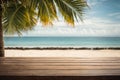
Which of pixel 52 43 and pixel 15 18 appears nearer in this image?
pixel 15 18

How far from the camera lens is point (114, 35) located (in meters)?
54.8

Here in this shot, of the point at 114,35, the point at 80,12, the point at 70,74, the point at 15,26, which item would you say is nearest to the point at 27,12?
the point at 15,26

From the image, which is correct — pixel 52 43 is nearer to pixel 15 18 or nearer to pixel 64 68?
pixel 15 18

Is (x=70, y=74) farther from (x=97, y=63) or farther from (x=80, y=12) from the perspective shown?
(x=80, y=12)

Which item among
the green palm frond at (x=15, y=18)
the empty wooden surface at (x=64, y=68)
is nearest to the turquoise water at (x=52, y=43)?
the green palm frond at (x=15, y=18)

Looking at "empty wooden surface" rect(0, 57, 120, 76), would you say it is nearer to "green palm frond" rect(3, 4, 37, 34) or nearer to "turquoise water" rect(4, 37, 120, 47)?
"green palm frond" rect(3, 4, 37, 34)

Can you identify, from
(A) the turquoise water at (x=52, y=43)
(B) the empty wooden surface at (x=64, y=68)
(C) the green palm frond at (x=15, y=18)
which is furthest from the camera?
(A) the turquoise water at (x=52, y=43)

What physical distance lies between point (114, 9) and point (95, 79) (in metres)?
45.1

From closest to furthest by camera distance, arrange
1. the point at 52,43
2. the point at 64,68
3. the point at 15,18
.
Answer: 1. the point at 64,68
2. the point at 15,18
3. the point at 52,43

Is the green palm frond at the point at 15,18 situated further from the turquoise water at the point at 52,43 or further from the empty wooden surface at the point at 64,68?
the turquoise water at the point at 52,43

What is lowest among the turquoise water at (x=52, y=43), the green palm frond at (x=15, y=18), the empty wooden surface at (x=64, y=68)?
the turquoise water at (x=52, y=43)

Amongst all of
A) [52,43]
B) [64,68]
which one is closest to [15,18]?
[64,68]

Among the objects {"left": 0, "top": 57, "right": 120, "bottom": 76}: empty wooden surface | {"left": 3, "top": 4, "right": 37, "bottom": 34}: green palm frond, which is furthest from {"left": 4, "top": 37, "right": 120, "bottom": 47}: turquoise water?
{"left": 0, "top": 57, "right": 120, "bottom": 76}: empty wooden surface

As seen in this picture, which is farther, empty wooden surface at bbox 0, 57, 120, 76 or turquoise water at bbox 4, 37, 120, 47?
turquoise water at bbox 4, 37, 120, 47
